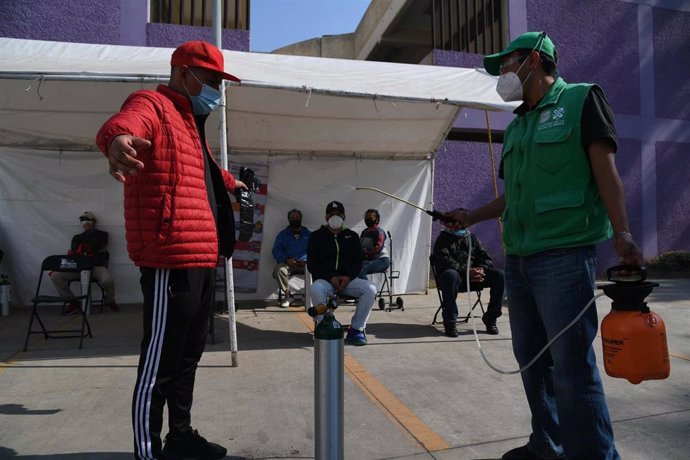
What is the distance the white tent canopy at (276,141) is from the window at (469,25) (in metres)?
4.43

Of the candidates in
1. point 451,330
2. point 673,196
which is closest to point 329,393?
point 451,330

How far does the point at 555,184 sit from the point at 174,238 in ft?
5.48

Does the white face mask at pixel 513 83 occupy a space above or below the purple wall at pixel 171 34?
below

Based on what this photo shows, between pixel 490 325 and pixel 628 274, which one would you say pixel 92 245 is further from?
pixel 628 274

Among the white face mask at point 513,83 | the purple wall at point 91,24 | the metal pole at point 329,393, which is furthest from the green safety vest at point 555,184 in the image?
the purple wall at point 91,24

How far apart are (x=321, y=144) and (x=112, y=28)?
14.3 ft

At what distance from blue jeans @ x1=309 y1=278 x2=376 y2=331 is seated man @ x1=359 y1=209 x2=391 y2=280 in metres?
1.92

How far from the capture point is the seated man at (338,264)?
5.23 metres

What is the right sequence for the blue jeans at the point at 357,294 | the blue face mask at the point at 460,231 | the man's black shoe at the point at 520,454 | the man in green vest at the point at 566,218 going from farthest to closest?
1. the blue jeans at the point at 357,294
2. the blue face mask at the point at 460,231
3. the man's black shoe at the point at 520,454
4. the man in green vest at the point at 566,218

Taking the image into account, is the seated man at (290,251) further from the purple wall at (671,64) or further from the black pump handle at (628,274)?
the purple wall at (671,64)

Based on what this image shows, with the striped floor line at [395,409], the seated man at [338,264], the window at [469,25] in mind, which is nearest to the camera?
the striped floor line at [395,409]

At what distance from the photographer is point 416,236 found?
8.62 meters

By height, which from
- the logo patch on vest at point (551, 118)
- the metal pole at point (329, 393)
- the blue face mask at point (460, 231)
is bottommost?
the metal pole at point (329, 393)

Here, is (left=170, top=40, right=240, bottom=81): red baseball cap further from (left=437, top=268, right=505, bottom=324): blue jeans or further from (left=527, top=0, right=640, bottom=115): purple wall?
(left=527, top=0, right=640, bottom=115): purple wall
